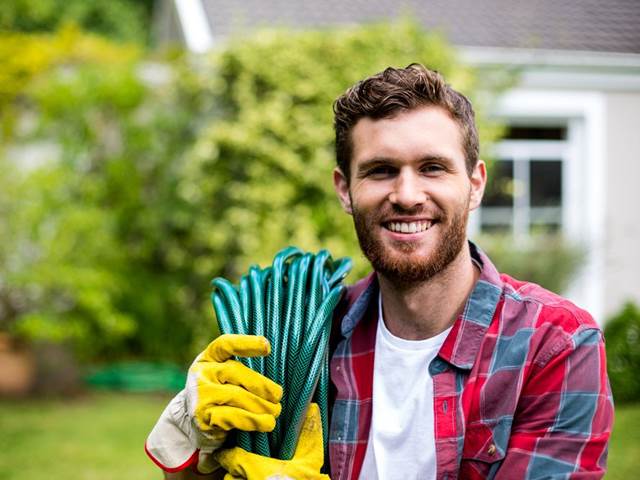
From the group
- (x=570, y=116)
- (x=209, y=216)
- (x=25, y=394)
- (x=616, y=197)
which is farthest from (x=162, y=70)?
(x=616, y=197)

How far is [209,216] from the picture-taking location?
7902mm

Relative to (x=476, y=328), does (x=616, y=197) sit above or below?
below

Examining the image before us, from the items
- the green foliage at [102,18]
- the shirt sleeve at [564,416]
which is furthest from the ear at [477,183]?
the green foliage at [102,18]

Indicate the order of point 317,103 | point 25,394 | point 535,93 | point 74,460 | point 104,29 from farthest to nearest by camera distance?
point 104,29, point 535,93, point 25,394, point 317,103, point 74,460

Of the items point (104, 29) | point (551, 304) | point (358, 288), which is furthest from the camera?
point (104, 29)

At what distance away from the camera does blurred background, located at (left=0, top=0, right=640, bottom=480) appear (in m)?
7.24

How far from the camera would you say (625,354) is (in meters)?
7.52

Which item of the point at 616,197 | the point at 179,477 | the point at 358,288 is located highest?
the point at 358,288

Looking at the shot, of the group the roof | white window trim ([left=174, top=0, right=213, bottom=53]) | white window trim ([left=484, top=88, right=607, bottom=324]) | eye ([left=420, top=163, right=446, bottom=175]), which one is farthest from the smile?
the roof

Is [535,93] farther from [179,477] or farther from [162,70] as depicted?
[179,477]

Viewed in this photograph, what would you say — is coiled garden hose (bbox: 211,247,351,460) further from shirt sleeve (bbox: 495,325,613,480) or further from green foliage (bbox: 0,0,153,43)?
green foliage (bbox: 0,0,153,43)

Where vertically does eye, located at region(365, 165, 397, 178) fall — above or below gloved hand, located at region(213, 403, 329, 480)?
above

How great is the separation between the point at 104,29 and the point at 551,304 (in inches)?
890

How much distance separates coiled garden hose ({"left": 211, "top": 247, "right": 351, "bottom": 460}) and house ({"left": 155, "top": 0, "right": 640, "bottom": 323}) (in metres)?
6.28
